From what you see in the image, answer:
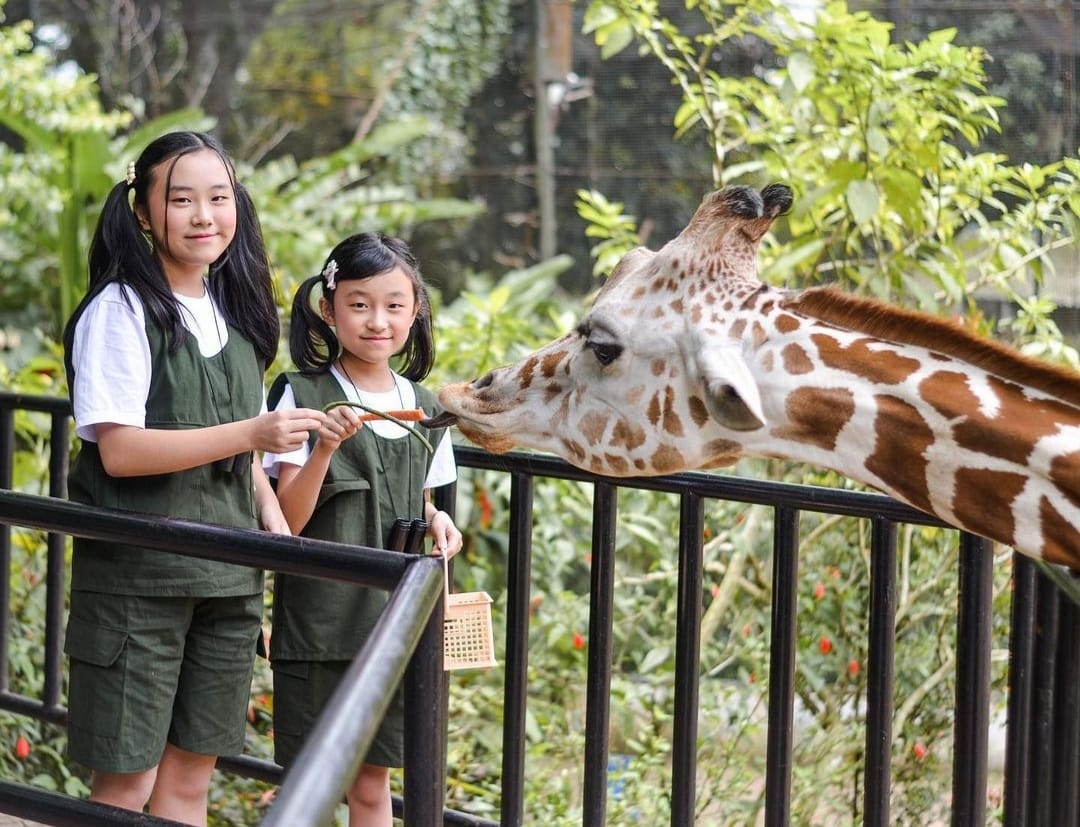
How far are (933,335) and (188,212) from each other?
114 centimetres

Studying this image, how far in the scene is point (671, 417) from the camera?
1872mm

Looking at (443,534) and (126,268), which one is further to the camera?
(443,534)

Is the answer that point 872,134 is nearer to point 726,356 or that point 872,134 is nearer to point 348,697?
point 726,356

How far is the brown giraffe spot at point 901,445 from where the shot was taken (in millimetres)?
1757

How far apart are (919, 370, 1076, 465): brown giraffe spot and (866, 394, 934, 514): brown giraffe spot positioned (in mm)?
34

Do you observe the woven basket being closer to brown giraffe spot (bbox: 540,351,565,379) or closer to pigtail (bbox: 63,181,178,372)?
brown giraffe spot (bbox: 540,351,565,379)

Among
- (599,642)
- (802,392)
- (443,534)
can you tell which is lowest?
(599,642)

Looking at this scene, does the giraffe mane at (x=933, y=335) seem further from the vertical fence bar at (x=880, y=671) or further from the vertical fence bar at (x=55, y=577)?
the vertical fence bar at (x=55, y=577)

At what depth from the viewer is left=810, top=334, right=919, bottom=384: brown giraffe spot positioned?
1.78 m

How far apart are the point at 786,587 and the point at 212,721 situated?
0.95 meters

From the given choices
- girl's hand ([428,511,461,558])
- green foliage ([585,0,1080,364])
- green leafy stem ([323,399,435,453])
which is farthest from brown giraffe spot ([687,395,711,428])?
green foliage ([585,0,1080,364])

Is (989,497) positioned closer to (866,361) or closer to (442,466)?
(866,361)

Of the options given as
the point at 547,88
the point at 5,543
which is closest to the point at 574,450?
the point at 5,543

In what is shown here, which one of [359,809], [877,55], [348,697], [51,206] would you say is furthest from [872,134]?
[51,206]
